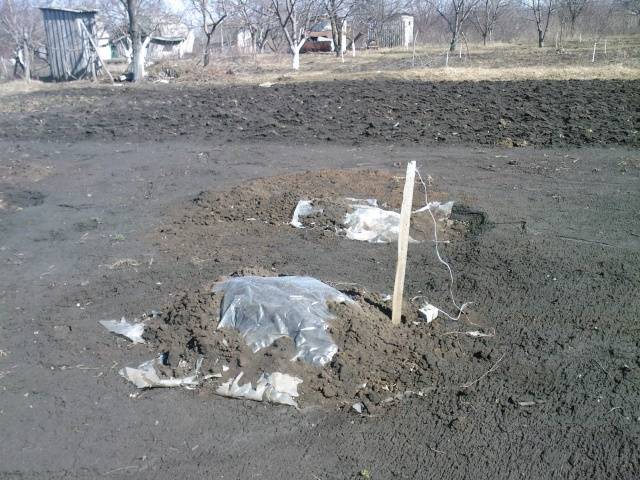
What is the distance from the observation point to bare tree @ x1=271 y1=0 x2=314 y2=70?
2720 centimetres

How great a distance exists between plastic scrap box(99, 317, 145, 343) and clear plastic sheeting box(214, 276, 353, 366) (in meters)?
0.77

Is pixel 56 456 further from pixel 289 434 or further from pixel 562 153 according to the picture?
pixel 562 153

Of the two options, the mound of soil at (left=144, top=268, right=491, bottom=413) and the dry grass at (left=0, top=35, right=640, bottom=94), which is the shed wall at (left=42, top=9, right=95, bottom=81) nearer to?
the dry grass at (left=0, top=35, right=640, bottom=94)

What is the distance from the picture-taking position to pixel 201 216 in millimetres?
8125

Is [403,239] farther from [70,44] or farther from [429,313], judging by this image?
[70,44]

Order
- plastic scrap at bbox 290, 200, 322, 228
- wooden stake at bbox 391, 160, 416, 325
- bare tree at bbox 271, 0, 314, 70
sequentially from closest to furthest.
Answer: wooden stake at bbox 391, 160, 416, 325, plastic scrap at bbox 290, 200, 322, 228, bare tree at bbox 271, 0, 314, 70

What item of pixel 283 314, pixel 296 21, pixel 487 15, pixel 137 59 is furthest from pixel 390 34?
pixel 283 314

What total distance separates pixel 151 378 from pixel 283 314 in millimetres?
1136

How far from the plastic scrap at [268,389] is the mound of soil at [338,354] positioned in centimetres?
5

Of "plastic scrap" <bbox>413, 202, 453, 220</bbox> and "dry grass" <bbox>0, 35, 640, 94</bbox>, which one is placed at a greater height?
"dry grass" <bbox>0, 35, 640, 94</bbox>

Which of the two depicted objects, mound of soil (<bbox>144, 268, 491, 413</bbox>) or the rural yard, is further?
mound of soil (<bbox>144, 268, 491, 413</bbox>)

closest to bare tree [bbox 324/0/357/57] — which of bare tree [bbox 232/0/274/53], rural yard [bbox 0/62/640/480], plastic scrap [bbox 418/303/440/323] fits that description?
bare tree [bbox 232/0/274/53]

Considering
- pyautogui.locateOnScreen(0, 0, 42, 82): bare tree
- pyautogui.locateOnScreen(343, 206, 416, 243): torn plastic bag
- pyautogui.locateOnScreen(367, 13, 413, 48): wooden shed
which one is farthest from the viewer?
pyautogui.locateOnScreen(367, 13, 413, 48): wooden shed

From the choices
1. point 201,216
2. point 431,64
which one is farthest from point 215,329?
point 431,64
